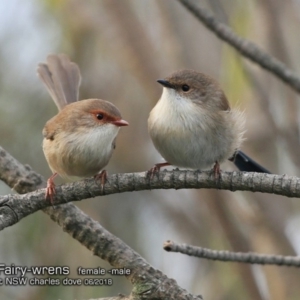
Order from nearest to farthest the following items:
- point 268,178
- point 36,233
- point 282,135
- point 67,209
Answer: point 268,178 → point 67,209 → point 282,135 → point 36,233

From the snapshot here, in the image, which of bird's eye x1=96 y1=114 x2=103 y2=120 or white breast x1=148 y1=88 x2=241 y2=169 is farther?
bird's eye x1=96 y1=114 x2=103 y2=120

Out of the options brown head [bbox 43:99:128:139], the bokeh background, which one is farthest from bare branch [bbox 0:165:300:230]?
the bokeh background

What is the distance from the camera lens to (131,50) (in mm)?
5836

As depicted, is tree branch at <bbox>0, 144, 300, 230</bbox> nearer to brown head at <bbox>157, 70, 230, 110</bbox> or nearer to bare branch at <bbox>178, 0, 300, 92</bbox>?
bare branch at <bbox>178, 0, 300, 92</bbox>

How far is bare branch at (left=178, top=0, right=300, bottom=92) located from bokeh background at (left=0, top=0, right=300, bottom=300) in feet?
3.43

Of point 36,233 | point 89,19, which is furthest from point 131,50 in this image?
point 36,233

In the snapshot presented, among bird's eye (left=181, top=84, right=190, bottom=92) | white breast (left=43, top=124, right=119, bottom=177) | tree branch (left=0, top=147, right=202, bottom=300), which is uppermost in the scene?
bird's eye (left=181, top=84, right=190, bottom=92)

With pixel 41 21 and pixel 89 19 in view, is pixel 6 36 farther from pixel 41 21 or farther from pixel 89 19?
pixel 89 19

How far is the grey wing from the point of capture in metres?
4.86

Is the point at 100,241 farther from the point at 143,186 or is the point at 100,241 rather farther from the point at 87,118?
the point at 87,118

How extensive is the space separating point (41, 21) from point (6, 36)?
17.0 inches

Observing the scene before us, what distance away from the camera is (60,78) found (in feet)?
15.9

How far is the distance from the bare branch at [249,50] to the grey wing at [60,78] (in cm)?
156

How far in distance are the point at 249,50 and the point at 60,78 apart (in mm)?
1931
